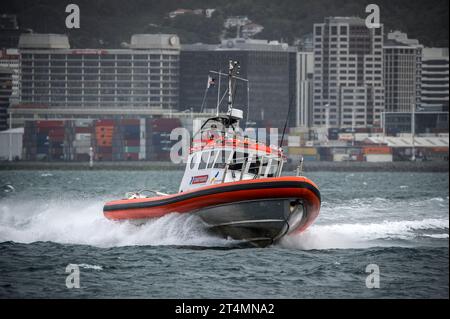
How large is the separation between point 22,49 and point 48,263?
156126 millimetres

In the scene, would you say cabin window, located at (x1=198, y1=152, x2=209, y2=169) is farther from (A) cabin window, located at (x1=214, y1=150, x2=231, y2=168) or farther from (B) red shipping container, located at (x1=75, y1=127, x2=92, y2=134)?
(B) red shipping container, located at (x1=75, y1=127, x2=92, y2=134)

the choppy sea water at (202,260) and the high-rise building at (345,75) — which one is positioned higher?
the high-rise building at (345,75)

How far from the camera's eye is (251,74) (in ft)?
567

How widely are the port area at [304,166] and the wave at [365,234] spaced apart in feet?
272

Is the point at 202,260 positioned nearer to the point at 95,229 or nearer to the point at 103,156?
the point at 95,229

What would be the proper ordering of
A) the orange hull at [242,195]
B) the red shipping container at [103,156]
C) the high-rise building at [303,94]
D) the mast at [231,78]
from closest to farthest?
the orange hull at [242,195] < the mast at [231,78] < the red shipping container at [103,156] < the high-rise building at [303,94]

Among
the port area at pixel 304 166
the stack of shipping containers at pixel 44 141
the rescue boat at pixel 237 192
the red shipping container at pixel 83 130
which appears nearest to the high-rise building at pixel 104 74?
the red shipping container at pixel 83 130

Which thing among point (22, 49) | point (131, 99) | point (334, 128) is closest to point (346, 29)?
point (334, 128)

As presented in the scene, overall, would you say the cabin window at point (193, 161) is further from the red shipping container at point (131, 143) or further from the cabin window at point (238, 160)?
the red shipping container at point (131, 143)

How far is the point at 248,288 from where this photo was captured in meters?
23.5

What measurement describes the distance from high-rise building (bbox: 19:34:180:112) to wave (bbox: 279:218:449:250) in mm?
139522

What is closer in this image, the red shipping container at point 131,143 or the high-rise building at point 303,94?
the red shipping container at point 131,143

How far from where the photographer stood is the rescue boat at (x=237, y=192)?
27.0m
